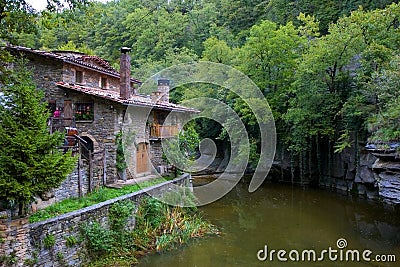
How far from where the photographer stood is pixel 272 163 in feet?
89.9

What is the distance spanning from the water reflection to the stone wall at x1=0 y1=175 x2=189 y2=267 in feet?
7.03

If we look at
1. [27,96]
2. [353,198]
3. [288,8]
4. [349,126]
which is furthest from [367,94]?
[288,8]

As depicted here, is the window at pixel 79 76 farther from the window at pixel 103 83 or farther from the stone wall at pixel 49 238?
the stone wall at pixel 49 238

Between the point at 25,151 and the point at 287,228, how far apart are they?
1065 centimetres

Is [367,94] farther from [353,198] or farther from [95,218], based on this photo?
[95,218]

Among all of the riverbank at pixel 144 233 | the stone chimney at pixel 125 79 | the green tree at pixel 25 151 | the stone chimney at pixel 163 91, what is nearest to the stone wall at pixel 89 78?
the stone chimney at pixel 125 79

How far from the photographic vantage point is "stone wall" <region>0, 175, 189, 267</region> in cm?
770

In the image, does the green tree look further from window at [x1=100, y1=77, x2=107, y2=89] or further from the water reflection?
window at [x1=100, y1=77, x2=107, y2=89]

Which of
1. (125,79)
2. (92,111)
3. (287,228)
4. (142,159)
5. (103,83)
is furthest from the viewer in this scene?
(103,83)

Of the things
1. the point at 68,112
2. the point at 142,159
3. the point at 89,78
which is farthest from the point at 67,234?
the point at 89,78

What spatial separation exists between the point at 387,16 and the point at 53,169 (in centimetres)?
1964

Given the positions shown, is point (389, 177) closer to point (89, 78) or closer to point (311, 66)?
point (311, 66)

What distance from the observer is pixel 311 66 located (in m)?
22.5

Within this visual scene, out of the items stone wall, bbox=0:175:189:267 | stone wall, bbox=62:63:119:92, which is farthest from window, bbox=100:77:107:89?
stone wall, bbox=0:175:189:267
